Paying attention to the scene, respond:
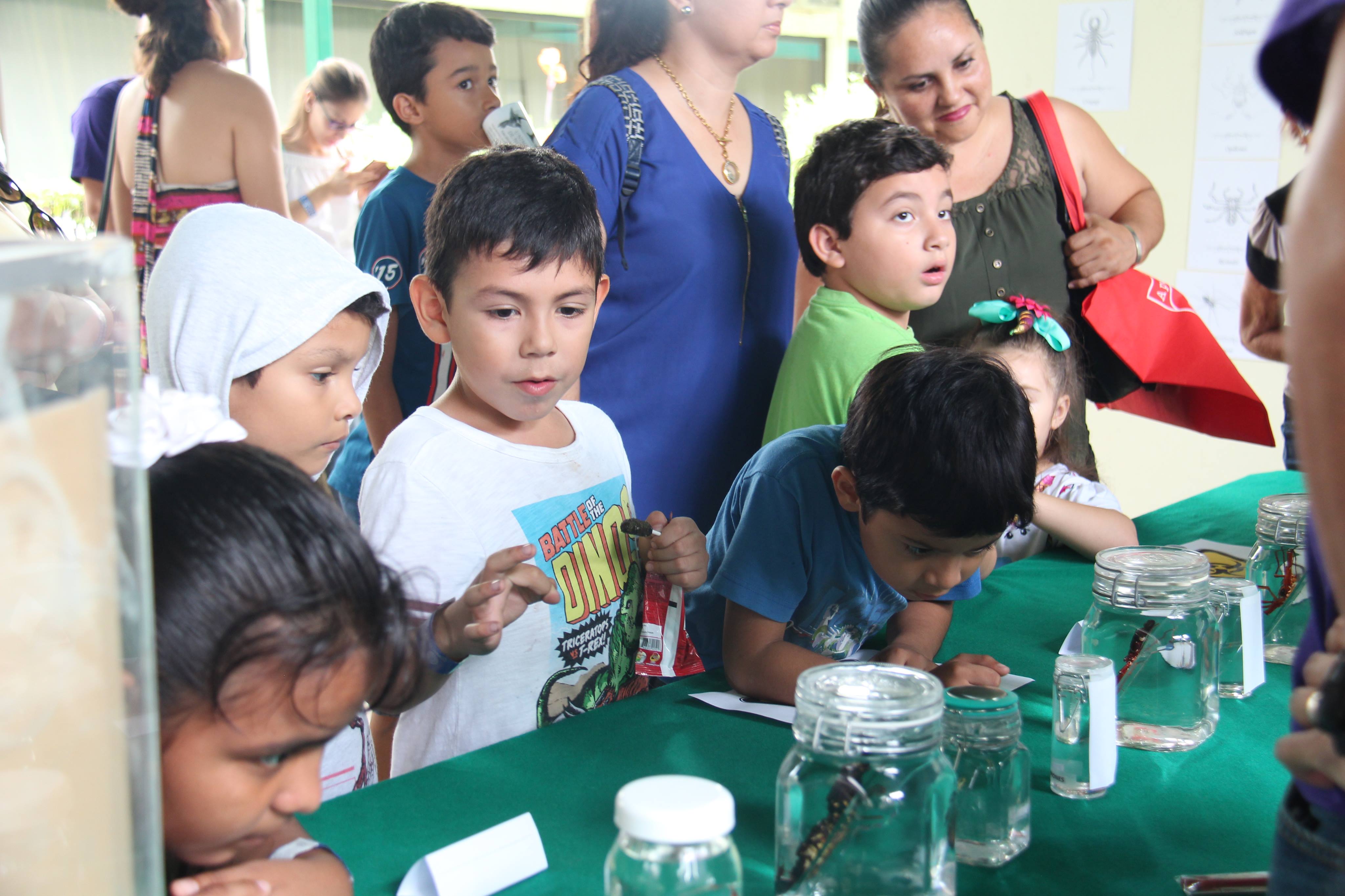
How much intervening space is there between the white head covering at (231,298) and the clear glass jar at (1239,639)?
117 cm

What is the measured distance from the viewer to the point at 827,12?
313 inches

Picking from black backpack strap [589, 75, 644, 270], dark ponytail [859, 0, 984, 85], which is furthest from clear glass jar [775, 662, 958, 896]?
dark ponytail [859, 0, 984, 85]

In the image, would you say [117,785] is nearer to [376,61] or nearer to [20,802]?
[20,802]

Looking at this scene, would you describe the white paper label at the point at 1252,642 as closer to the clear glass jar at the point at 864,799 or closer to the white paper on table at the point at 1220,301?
the clear glass jar at the point at 864,799

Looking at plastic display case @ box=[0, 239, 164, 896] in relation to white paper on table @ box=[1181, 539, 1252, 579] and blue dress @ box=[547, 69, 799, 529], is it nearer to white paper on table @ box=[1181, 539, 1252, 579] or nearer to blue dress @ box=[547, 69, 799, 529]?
blue dress @ box=[547, 69, 799, 529]

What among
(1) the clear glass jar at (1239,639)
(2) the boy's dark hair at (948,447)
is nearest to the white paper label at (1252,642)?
(1) the clear glass jar at (1239,639)

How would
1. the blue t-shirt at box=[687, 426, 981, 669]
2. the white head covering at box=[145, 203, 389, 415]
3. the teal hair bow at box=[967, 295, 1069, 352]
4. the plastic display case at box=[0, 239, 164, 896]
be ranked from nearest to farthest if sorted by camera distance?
the plastic display case at box=[0, 239, 164, 896], the white head covering at box=[145, 203, 389, 415], the blue t-shirt at box=[687, 426, 981, 669], the teal hair bow at box=[967, 295, 1069, 352]

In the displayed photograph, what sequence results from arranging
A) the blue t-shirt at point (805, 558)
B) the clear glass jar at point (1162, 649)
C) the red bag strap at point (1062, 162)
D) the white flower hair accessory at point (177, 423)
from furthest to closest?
the red bag strap at point (1062, 162) < the blue t-shirt at point (805, 558) < the clear glass jar at point (1162, 649) < the white flower hair accessory at point (177, 423)

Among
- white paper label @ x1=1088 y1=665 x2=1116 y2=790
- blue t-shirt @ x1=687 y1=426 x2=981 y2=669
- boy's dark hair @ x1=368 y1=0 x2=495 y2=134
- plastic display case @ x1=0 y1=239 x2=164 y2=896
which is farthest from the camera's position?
boy's dark hair @ x1=368 y1=0 x2=495 y2=134

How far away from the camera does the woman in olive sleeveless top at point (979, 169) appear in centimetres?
213

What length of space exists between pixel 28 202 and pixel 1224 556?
6.64 ft

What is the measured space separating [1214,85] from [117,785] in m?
4.68

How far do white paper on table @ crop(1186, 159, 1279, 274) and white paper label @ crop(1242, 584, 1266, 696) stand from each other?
3.32m

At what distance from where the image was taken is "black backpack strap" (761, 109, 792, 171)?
83.8 inches
